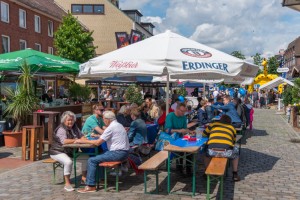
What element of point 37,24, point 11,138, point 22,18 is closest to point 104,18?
point 37,24

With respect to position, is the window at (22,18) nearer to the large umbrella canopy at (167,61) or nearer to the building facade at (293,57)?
the large umbrella canopy at (167,61)

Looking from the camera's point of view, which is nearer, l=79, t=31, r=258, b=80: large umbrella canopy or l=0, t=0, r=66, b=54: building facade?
l=79, t=31, r=258, b=80: large umbrella canopy

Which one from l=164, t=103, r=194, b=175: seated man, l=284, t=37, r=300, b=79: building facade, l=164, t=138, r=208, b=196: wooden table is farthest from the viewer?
l=284, t=37, r=300, b=79: building facade

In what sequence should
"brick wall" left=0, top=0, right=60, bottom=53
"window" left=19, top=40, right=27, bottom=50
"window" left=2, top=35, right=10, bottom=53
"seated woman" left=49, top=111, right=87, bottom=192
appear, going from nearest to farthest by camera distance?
"seated woman" left=49, top=111, right=87, bottom=192
"window" left=2, top=35, right=10, bottom=53
"brick wall" left=0, top=0, right=60, bottom=53
"window" left=19, top=40, right=27, bottom=50

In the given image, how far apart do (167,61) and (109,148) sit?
187 cm

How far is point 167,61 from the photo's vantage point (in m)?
6.59

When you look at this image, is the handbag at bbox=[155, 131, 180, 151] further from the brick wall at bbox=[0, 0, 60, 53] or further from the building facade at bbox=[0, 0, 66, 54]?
the brick wall at bbox=[0, 0, 60, 53]

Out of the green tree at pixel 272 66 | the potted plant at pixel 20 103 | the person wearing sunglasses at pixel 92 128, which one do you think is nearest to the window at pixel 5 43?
the potted plant at pixel 20 103

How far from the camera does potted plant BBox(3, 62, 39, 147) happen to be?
34.2ft

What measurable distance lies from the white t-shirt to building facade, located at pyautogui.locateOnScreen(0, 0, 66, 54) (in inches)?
964

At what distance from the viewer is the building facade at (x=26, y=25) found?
94.5 ft

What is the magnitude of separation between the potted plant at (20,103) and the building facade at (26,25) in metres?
19.3

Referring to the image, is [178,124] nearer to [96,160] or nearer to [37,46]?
[96,160]

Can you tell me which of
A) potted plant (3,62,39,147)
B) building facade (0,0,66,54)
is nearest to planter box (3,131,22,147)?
potted plant (3,62,39,147)
